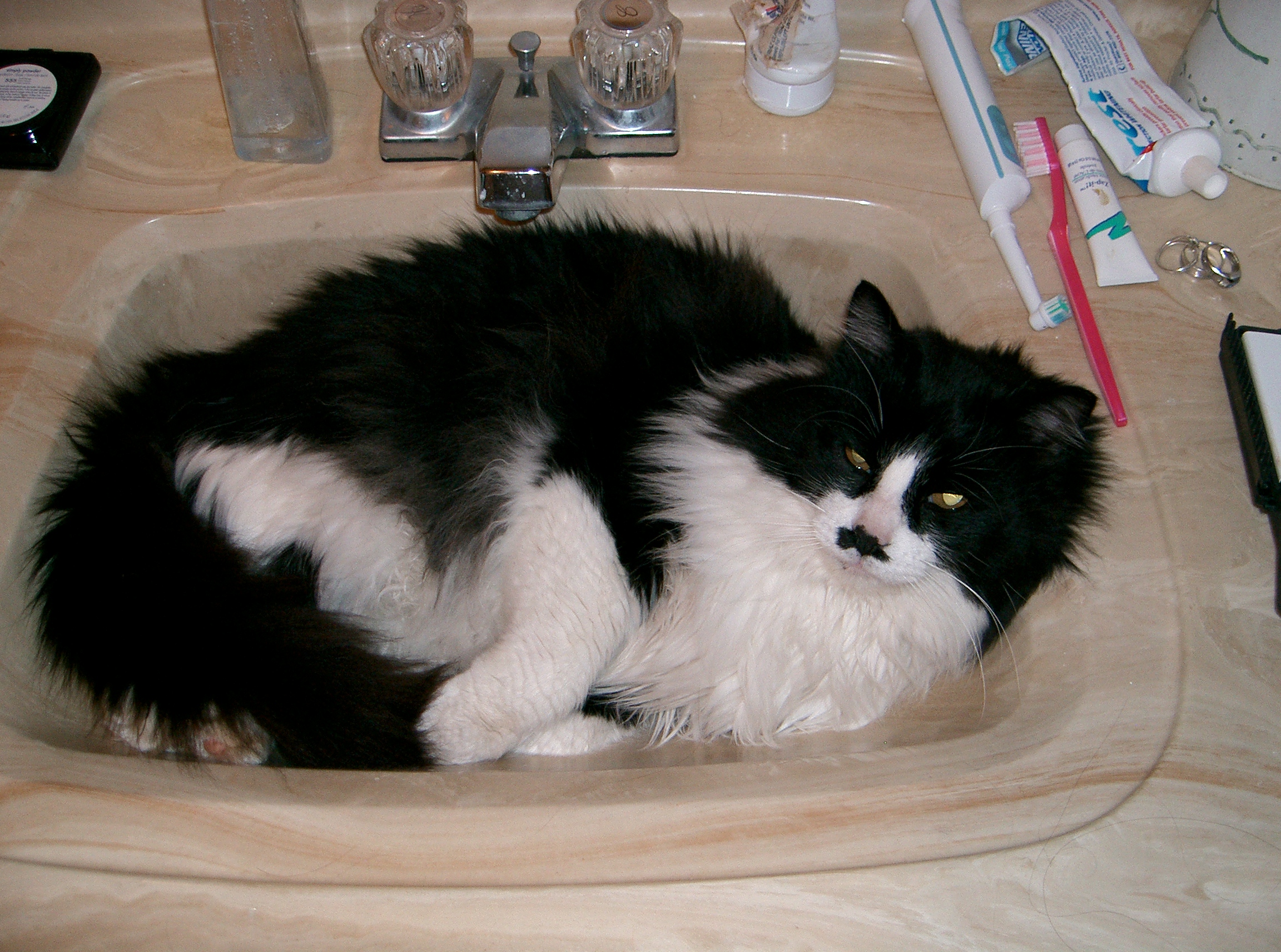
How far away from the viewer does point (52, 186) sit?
4.23ft

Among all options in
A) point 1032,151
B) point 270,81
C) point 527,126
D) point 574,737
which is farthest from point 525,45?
point 574,737

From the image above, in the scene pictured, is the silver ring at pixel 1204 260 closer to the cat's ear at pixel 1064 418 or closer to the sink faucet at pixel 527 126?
the cat's ear at pixel 1064 418

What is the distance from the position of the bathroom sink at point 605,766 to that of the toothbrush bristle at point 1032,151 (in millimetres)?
200

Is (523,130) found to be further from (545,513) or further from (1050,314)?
(1050,314)

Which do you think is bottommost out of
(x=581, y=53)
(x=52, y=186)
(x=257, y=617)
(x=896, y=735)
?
(x=896, y=735)

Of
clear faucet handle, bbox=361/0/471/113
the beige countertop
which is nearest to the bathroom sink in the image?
the beige countertop

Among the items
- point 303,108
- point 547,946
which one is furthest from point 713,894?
point 303,108

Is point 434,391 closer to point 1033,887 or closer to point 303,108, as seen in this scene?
point 303,108

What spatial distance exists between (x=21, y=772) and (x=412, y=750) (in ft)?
1.23

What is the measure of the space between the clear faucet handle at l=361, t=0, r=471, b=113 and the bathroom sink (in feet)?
0.45

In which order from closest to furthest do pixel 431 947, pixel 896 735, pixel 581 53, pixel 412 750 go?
pixel 431 947, pixel 412 750, pixel 896 735, pixel 581 53

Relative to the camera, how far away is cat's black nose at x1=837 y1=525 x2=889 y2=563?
3.31 ft

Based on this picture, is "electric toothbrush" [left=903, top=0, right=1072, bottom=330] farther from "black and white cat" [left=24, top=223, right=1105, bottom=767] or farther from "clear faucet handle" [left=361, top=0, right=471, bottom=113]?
"clear faucet handle" [left=361, top=0, right=471, bottom=113]

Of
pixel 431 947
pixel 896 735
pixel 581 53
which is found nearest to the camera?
pixel 431 947
